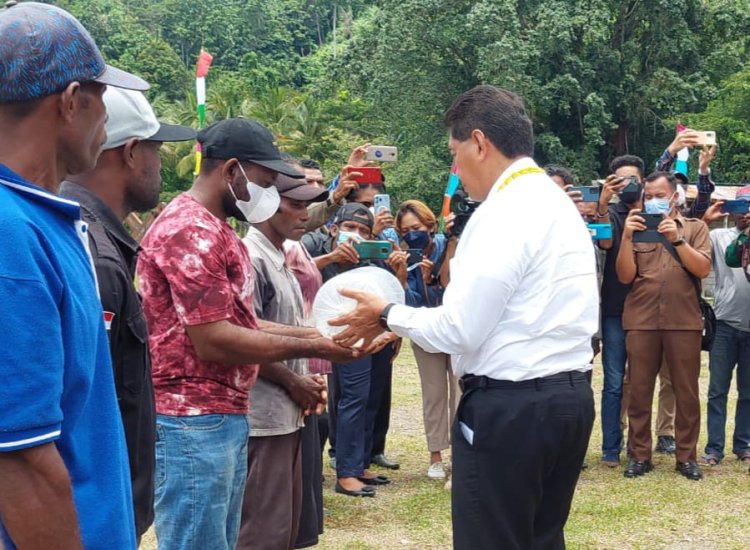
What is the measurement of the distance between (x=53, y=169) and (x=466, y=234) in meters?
1.84

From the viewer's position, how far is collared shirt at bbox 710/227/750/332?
24.5 ft

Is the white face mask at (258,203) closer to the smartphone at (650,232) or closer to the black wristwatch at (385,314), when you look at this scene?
the black wristwatch at (385,314)

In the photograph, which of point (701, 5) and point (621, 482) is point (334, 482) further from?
point (701, 5)

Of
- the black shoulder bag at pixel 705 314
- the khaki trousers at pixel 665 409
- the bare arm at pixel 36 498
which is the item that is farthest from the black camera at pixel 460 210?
the bare arm at pixel 36 498

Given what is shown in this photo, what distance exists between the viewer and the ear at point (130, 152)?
263 cm

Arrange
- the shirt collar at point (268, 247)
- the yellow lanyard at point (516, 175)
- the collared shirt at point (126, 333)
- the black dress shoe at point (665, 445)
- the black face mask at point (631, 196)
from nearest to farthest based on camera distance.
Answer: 1. the collared shirt at point (126, 333)
2. the yellow lanyard at point (516, 175)
3. the shirt collar at point (268, 247)
4. the black face mask at point (631, 196)
5. the black dress shoe at point (665, 445)

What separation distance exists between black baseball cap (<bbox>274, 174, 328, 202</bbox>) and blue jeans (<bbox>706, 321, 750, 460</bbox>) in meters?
4.76

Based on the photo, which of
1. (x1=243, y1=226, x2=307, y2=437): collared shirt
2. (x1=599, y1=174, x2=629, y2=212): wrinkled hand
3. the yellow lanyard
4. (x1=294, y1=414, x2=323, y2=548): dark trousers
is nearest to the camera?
the yellow lanyard

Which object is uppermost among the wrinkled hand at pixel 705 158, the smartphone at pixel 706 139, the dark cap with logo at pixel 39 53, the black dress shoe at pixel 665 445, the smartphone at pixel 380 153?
the dark cap with logo at pixel 39 53

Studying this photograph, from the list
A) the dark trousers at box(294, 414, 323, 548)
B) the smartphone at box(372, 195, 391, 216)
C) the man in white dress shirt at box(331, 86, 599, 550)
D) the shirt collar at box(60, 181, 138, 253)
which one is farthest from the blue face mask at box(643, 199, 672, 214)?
the shirt collar at box(60, 181, 138, 253)

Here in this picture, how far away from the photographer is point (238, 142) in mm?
3436

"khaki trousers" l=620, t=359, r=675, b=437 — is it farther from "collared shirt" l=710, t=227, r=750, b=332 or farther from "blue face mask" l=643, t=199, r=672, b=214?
"blue face mask" l=643, t=199, r=672, b=214

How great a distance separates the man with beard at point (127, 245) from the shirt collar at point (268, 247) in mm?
1170

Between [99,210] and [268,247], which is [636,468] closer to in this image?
[268,247]
